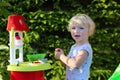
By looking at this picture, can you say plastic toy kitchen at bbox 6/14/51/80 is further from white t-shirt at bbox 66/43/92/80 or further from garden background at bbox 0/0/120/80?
garden background at bbox 0/0/120/80

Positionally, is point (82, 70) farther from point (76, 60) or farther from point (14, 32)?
point (14, 32)

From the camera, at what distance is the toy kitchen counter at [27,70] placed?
3133mm

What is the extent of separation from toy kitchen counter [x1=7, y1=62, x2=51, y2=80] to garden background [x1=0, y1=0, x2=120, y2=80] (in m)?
1.84

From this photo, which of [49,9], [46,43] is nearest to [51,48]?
[46,43]

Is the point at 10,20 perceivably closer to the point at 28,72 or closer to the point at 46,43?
the point at 28,72

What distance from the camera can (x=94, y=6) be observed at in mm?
5422

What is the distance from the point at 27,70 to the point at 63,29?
2.18 meters

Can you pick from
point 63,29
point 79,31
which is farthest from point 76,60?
point 63,29

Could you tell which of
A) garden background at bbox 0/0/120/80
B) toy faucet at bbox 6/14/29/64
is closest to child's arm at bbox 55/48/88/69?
toy faucet at bbox 6/14/29/64

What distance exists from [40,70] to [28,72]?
0.10 metres

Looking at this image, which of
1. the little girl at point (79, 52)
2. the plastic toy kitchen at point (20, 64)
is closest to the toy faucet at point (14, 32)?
the plastic toy kitchen at point (20, 64)

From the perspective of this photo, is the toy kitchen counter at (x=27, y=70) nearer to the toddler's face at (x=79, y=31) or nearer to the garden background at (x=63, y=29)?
the toddler's face at (x=79, y=31)

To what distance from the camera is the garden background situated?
5.18 m

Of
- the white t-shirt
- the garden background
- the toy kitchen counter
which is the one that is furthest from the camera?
the garden background
